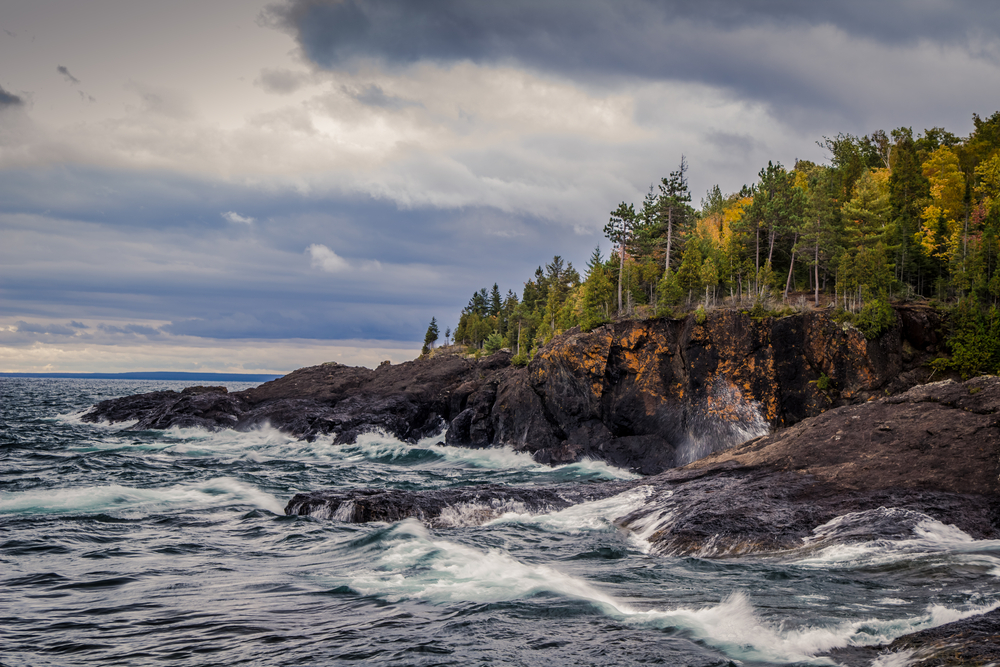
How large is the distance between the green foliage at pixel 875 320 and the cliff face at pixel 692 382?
455 millimetres

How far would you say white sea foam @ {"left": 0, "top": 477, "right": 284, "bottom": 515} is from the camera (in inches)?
758

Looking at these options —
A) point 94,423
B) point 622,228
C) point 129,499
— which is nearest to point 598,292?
point 622,228

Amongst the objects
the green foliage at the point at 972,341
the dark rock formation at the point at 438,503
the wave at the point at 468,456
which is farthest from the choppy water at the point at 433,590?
the green foliage at the point at 972,341

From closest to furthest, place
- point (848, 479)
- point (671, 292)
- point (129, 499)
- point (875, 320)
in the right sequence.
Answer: point (848, 479)
point (129, 499)
point (875, 320)
point (671, 292)

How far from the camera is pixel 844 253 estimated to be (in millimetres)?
43281

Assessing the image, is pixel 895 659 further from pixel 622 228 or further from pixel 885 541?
pixel 622 228

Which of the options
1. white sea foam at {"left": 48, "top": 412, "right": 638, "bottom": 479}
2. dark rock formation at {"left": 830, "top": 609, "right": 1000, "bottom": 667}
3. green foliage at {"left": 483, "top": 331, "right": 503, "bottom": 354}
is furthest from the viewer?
green foliage at {"left": 483, "top": 331, "right": 503, "bottom": 354}

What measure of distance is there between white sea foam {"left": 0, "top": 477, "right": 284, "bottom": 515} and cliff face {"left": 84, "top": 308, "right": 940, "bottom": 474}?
18.0 m

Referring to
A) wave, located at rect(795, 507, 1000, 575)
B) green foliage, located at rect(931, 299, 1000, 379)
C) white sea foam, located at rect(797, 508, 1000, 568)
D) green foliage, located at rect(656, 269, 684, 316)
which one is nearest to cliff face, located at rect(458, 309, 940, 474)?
green foliage, located at rect(931, 299, 1000, 379)

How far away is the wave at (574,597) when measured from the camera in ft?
26.5

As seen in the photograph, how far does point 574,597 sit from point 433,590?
278cm

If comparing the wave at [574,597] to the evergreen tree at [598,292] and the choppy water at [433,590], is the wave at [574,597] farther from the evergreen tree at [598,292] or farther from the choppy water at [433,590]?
the evergreen tree at [598,292]

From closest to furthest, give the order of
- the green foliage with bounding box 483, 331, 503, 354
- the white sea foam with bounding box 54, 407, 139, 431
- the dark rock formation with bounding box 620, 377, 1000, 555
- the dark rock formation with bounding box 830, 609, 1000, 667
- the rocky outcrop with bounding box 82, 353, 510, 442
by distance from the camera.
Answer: the dark rock formation with bounding box 830, 609, 1000, 667 → the dark rock formation with bounding box 620, 377, 1000, 555 → the rocky outcrop with bounding box 82, 353, 510, 442 → the white sea foam with bounding box 54, 407, 139, 431 → the green foliage with bounding box 483, 331, 503, 354

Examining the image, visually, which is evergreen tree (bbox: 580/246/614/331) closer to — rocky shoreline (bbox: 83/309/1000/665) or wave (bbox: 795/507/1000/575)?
rocky shoreline (bbox: 83/309/1000/665)
